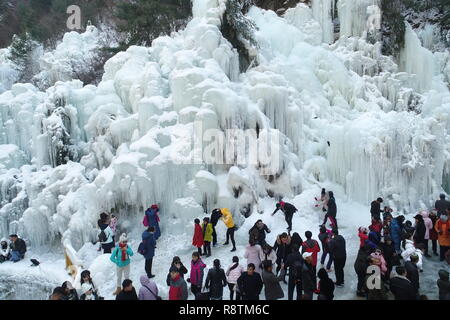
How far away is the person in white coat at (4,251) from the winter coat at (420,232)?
12.3 metres

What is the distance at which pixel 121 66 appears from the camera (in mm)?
16891

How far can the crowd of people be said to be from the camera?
22.9 feet

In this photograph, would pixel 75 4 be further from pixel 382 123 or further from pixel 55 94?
pixel 382 123

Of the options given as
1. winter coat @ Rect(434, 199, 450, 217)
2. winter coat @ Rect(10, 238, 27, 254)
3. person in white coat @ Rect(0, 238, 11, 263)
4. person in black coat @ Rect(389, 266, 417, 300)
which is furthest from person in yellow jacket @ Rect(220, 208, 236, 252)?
person in white coat @ Rect(0, 238, 11, 263)

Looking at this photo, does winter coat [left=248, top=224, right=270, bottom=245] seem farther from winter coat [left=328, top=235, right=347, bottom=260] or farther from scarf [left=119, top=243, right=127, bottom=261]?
scarf [left=119, top=243, right=127, bottom=261]

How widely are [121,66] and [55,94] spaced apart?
9.73 ft

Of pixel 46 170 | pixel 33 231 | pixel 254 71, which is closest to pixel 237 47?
pixel 254 71

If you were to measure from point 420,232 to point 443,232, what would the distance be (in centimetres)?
53

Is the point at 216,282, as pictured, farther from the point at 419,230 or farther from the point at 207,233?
the point at 419,230

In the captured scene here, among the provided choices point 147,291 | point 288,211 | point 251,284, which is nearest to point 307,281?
point 251,284

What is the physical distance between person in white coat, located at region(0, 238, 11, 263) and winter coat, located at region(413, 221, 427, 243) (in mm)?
12329

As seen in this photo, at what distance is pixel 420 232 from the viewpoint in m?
10.1

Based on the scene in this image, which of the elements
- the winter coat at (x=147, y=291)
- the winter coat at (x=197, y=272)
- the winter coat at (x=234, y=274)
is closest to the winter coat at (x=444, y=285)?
the winter coat at (x=234, y=274)

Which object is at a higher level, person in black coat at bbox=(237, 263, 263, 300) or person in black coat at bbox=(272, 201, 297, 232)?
person in black coat at bbox=(272, 201, 297, 232)
